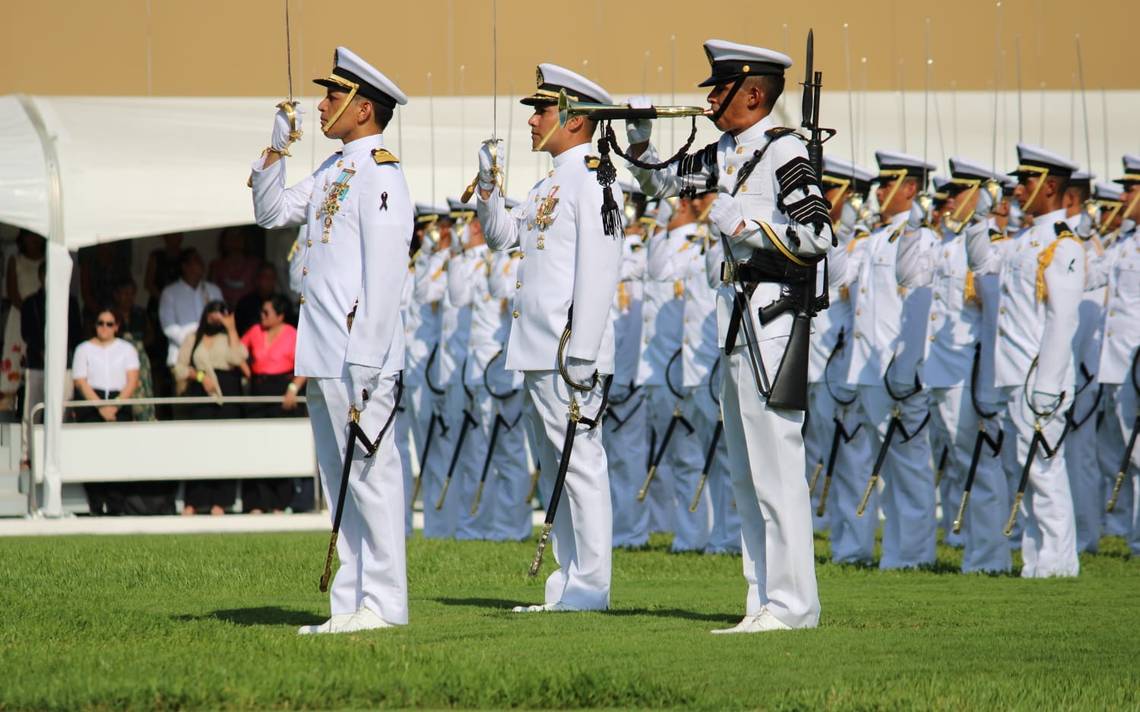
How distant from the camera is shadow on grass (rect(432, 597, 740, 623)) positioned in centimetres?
892

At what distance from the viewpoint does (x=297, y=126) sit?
8477 millimetres

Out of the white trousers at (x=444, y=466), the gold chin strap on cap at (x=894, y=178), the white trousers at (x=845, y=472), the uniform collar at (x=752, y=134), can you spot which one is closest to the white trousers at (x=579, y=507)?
the uniform collar at (x=752, y=134)

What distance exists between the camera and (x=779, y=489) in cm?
817

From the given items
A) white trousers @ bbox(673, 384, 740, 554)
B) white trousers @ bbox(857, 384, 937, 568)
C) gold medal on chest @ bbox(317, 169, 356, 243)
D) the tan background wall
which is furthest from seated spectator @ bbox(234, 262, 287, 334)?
gold medal on chest @ bbox(317, 169, 356, 243)

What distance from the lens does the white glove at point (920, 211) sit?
12.4 m

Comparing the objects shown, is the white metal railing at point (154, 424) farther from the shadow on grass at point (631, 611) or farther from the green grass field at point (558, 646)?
the shadow on grass at point (631, 611)

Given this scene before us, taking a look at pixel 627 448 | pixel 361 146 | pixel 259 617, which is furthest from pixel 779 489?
pixel 627 448

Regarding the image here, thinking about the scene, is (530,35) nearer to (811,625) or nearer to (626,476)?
(626,476)

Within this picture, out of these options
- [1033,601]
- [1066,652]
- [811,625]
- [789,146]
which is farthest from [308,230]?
[1033,601]

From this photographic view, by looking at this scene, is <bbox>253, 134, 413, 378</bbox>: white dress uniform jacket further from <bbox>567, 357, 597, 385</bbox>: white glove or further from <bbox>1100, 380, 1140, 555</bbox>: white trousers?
<bbox>1100, 380, 1140, 555</bbox>: white trousers

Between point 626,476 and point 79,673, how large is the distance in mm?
8852

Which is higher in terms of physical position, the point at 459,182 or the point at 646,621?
the point at 459,182

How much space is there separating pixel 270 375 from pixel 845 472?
7080mm

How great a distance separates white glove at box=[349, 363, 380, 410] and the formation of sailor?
1 centimetres
